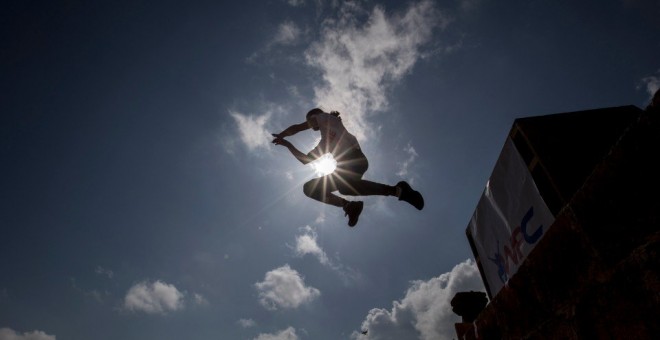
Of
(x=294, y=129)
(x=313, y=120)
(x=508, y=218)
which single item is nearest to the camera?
(x=508, y=218)

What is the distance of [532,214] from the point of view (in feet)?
12.1

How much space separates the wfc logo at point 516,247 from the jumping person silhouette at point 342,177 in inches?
47.4

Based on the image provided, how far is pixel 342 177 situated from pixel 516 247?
7.82 ft

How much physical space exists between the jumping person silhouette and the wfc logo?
1205 mm

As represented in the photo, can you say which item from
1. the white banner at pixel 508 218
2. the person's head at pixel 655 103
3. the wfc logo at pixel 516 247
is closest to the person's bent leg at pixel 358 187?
the white banner at pixel 508 218

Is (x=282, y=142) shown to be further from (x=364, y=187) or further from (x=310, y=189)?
(x=364, y=187)

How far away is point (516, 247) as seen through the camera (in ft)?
13.4

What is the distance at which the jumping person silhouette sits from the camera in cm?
458

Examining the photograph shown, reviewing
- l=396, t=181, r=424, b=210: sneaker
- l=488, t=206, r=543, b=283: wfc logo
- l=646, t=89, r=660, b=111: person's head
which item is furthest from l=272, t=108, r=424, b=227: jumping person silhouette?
l=646, t=89, r=660, b=111: person's head

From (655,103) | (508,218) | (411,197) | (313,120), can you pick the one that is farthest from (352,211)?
(655,103)

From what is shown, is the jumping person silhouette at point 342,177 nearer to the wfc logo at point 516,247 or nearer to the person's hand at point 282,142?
the person's hand at point 282,142

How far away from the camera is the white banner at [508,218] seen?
12.0 ft

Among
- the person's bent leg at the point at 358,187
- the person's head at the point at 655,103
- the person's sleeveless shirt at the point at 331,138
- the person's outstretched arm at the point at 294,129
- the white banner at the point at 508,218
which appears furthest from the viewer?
the person's outstretched arm at the point at 294,129

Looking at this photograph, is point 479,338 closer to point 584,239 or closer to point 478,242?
point 584,239
